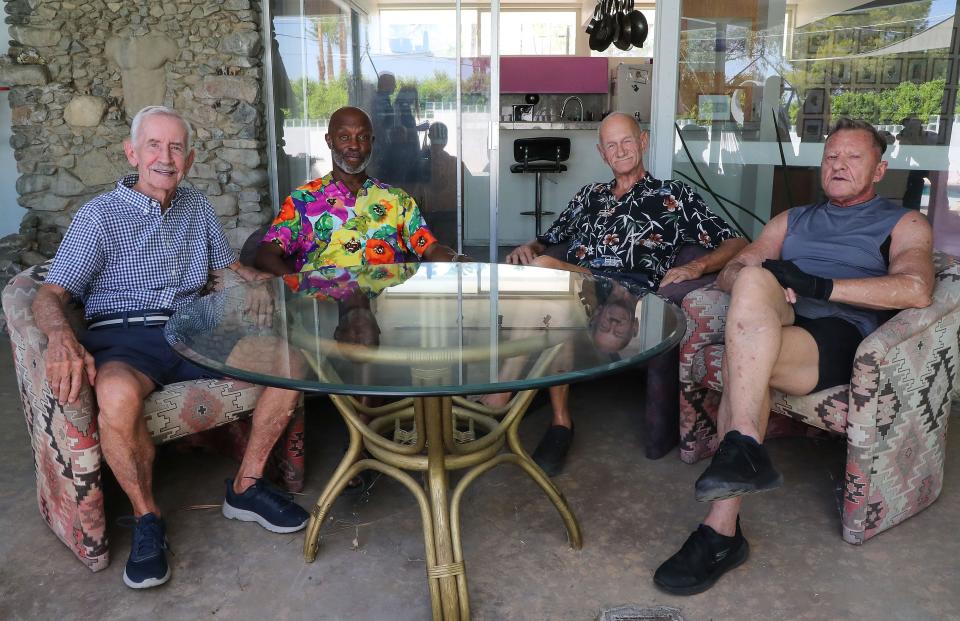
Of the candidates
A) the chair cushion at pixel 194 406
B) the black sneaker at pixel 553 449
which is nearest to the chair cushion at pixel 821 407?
the black sneaker at pixel 553 449

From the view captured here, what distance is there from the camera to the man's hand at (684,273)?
2.56 meters

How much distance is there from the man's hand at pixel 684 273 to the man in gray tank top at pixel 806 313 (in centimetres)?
22

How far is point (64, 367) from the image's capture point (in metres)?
1.81

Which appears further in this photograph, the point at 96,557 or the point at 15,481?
the point at 15,481

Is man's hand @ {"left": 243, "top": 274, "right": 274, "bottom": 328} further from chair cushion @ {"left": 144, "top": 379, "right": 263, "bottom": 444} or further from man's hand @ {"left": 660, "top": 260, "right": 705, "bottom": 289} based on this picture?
man's hand @ {"left": 660, "top": 260, "right": 705, "bottom": 289}

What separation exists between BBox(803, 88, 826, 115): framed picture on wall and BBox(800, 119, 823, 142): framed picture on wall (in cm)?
4

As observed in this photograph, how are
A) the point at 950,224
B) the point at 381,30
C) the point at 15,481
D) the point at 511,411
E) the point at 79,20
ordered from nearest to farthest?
the point at 511,411
the point at 15,481
the point at 950,224
the point at 79,20
the point at 381,30

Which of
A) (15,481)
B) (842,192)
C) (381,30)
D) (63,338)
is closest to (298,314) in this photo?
(63,338)

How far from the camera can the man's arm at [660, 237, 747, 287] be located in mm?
2570

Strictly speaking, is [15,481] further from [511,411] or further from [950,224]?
[950,224]

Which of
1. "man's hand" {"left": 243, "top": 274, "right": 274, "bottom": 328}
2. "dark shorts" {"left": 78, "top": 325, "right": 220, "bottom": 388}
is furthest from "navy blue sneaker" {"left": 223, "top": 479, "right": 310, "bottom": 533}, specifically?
"man's hand" {"left": 243, "top": 274, "right": 274, "bottom": 328}

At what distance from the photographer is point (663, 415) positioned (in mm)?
2578

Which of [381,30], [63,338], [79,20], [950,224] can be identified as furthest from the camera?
[381,30]

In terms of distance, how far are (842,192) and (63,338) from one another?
6.70 ft
